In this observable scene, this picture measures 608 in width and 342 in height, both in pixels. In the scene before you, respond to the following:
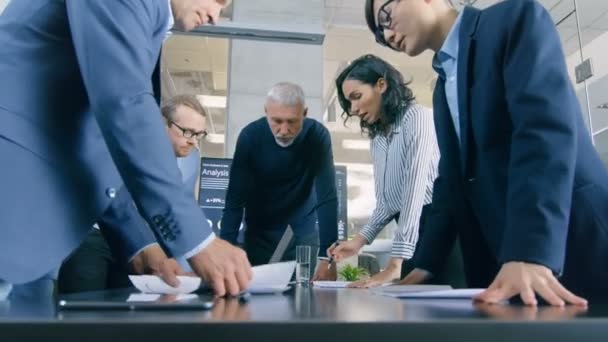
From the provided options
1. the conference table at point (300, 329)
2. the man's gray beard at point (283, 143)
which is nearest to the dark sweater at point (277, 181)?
the man's gray beard at point (283, 143)

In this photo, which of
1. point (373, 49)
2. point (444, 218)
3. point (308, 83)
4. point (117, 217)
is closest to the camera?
point (117, 217)

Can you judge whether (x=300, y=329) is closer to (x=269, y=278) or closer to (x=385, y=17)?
(x=269, y=278)

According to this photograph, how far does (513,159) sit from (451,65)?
1.38ft

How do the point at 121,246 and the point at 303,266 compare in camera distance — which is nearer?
the point at 121,246

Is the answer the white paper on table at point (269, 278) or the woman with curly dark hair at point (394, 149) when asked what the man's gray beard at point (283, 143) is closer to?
the woman with curly dark hair at point (394, 149)

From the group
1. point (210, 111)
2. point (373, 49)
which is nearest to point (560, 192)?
point (373, 49)

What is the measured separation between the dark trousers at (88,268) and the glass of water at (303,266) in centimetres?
54

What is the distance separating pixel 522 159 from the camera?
2.69 feet

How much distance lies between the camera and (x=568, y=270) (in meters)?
0.92

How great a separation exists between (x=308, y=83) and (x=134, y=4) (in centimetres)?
413

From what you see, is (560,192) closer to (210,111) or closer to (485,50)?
(485,50)

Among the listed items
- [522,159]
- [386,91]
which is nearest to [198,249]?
[522,159]

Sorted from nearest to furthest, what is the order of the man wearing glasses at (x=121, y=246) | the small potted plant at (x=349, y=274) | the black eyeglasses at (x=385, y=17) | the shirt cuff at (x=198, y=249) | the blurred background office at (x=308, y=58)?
1. the shirt cuff at (x=198, y=249)
2. the man wearing glasses at (x=121, y=246)
3. the black eyeglasses at (x=385, y=17)
4. the small potted plant at (x=349, y=274)
5. the blurred background office at (x=308, y=58)

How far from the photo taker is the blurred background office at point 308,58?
15.8ft
